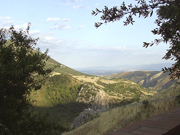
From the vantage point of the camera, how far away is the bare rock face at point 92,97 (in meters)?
144

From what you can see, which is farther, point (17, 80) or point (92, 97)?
point (92, 97)

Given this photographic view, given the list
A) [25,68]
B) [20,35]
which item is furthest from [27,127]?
[20,35]

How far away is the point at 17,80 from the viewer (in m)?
10.7

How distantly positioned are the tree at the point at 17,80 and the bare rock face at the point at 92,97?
130976 millimetres

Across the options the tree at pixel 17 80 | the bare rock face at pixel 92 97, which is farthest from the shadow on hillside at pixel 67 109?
the tree at pixel 17 80

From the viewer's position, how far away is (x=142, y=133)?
8.98ft

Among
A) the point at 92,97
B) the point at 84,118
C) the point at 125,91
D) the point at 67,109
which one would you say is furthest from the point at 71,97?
the point at 84,118

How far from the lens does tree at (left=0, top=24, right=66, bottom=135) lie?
10.3 meters

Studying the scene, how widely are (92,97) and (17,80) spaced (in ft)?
455

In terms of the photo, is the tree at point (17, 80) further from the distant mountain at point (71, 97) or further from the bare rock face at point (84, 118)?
the distant mountain at point (71, 97)

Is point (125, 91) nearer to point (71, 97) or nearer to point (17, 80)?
point (71, 97)

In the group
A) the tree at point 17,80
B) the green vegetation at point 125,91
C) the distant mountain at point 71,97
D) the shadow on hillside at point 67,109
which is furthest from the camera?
the green vegetation at point 125,91

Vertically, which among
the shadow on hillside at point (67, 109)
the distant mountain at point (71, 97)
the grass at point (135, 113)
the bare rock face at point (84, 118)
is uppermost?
the grass at point (135, 113)

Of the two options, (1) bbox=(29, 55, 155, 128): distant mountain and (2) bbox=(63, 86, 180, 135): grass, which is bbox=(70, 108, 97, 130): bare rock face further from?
(1) bbox=(29, 55, 155, 128): distant mountain
